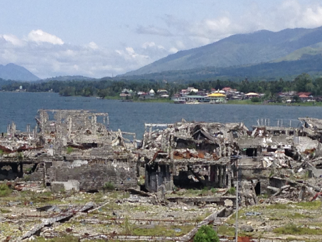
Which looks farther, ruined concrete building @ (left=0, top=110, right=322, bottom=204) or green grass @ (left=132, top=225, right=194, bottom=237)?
ruined concrete building @ (left=0, top=110, right=322, bottom=204)

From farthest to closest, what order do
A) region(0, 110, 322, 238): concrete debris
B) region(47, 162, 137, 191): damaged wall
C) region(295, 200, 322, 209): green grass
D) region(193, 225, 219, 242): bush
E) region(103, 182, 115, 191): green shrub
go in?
region(47, 162, 137, 191): damaged wall → region(103, 182, 115, 191): green shrub → region(0, 110, 322, 238): concrete debris → region(295, 200, 322, 209): green grass → region(193, 225, 219, 242): bush

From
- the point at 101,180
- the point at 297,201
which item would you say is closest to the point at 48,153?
the point at 101,180

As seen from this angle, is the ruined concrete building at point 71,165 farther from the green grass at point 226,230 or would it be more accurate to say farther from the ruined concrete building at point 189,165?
the green grass at point 226,230

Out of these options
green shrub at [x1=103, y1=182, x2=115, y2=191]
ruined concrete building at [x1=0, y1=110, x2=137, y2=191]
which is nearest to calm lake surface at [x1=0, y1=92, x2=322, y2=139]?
ruined concrete building at [x1=0, y1=110, x2=137, y2=191]

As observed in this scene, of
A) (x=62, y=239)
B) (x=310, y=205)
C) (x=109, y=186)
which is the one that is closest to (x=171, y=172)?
(x=109, y=186)

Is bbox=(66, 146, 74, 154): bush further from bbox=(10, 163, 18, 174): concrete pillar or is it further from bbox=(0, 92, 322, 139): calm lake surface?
bbox=(0, 92, 322, 139): calm lake surface

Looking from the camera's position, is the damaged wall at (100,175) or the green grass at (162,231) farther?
the damaged wall at (100,175)

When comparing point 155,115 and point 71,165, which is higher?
point 71,165

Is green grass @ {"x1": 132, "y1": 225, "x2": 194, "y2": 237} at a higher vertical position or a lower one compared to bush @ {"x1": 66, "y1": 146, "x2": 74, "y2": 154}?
lower

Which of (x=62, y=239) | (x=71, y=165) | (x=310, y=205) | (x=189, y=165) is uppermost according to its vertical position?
(x=71, y=165)

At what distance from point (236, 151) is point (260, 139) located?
4745 millimetres

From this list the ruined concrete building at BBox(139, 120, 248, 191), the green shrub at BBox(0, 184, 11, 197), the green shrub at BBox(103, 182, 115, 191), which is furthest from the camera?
the ruined concrete building at BBox(139, 120, 248, 191)

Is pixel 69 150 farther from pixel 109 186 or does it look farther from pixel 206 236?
pixel 206 236

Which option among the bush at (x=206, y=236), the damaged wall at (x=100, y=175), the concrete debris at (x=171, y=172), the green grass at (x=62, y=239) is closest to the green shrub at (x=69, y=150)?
the concrete debris at (x=171, y=172)
